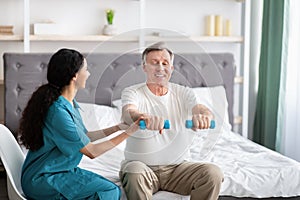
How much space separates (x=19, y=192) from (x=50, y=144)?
27cm

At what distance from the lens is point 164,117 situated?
2.45m

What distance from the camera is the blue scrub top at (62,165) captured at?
2520 mm

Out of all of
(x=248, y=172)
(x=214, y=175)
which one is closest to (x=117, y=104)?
(x=214, y=175)

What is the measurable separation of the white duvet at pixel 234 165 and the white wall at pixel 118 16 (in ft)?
4.37

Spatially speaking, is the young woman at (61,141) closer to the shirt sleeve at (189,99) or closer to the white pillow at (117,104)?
Result: the white pillow at (117,104)

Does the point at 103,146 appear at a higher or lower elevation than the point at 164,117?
lower

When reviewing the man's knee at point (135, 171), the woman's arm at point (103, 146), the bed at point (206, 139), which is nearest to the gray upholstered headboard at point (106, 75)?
the bed at point (206, 139)

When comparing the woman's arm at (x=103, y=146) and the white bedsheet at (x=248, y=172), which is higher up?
the woman's arm at (x=103, y=146)

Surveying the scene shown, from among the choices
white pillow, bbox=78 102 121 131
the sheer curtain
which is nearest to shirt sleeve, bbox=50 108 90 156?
white pillow, bbox=78 102 121 131

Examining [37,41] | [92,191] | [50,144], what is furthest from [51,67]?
[37,41]

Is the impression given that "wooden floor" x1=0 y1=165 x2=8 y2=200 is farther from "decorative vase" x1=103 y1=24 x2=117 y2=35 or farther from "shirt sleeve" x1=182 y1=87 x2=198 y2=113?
"shirt sleeve" x1=182 y1=87 x2=198 y2=113

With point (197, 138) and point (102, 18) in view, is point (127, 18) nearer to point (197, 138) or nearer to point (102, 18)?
point (102, 18)

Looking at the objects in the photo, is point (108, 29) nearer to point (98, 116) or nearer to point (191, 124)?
point (98, 116)

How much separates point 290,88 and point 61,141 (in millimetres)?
2172
